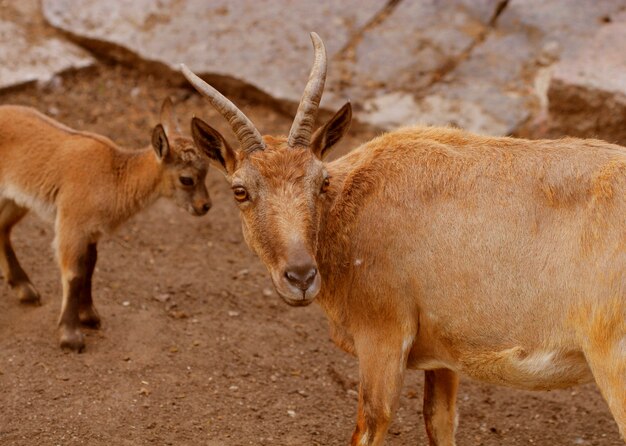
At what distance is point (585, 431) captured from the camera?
8.71 metres

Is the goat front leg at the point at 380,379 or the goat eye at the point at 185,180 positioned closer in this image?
the goat front leg at the point at 380,379

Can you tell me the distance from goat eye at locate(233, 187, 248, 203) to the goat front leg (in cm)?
135

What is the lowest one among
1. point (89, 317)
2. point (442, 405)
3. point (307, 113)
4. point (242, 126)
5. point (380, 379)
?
point (89, 317)

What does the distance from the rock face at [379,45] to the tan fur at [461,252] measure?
6696 mm

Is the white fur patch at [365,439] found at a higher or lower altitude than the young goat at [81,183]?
higher

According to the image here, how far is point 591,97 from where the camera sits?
42.7 ft

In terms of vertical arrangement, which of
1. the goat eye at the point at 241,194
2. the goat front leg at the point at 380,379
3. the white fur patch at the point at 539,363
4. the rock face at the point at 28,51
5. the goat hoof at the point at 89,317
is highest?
the goat eye at the point at 241,194

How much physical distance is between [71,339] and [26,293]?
1111 mm

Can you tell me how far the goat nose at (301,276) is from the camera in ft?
20.7

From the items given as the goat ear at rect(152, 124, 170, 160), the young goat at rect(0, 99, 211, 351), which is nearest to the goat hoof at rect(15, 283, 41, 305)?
the young goat at rect(0, 99, 211, 351)

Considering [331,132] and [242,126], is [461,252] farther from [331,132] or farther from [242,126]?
[242,126]

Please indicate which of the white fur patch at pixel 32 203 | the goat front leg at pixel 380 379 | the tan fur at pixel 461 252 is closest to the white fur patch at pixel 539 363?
the tan fur at pixel 461 252

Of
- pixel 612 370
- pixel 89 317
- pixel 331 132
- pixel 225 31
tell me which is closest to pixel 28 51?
pixel 225 31

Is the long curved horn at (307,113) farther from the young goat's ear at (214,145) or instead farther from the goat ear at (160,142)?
the goat ear at (160,142)
